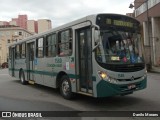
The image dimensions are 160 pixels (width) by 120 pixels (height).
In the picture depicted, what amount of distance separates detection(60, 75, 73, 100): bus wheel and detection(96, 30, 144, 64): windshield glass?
241 centimetres

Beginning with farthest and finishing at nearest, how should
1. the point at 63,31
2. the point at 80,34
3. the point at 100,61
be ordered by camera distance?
the point at 63,31
the point at 80,34
the point at 100,61

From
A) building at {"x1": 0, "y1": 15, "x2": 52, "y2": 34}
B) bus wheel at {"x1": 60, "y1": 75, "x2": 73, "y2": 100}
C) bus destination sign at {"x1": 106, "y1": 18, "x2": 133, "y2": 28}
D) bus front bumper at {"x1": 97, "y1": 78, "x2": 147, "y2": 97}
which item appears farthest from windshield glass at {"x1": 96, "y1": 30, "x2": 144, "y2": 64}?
building at {"x1": 0, "y1": 15, "x2": 52, "y2": 34}

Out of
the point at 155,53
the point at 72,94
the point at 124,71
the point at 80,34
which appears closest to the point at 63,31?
the point at 80,34

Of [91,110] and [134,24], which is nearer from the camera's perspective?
[91,110]

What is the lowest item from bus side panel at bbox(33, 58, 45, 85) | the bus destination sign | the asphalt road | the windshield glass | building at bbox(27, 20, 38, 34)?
the asphalt road

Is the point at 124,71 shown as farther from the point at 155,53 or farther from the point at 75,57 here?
the point at 155,53

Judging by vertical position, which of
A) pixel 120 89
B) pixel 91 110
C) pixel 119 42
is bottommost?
pixel 91 110

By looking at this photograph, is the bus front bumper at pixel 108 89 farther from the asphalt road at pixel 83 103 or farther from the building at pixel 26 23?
the building at pixel 26 23

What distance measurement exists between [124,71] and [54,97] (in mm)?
3890

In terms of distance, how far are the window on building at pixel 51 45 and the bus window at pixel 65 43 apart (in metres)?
0.55

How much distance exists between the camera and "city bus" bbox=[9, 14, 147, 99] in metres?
9.54

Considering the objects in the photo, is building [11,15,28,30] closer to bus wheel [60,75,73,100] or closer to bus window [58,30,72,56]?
bus window [58,30,72,56]

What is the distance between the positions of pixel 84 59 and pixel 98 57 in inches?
40.0

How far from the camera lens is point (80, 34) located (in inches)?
425
